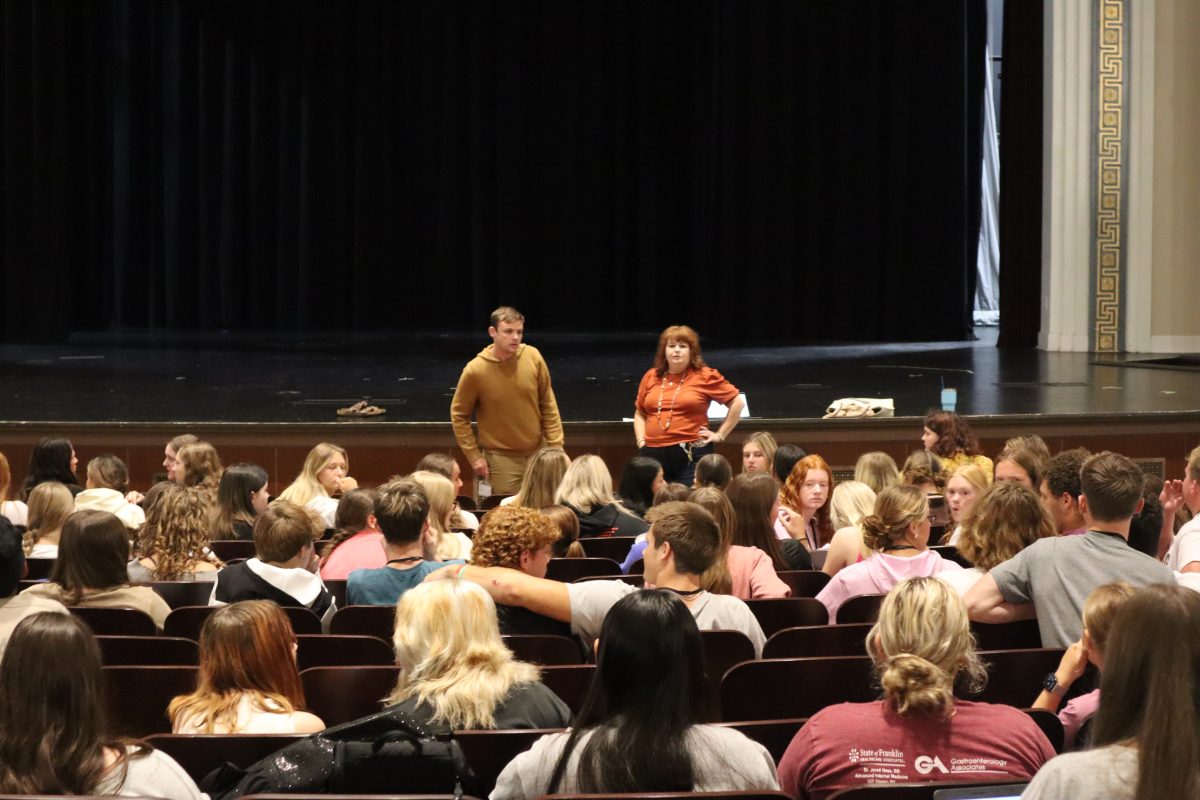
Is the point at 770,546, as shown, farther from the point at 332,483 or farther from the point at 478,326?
the point at 478,326

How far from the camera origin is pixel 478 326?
18.5 meters

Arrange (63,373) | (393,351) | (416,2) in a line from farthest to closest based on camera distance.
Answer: (416,2) < (393,351) < (63,373)

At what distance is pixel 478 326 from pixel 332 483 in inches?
495

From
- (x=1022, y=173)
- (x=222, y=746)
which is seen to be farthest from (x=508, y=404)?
(x=1022, y=173)

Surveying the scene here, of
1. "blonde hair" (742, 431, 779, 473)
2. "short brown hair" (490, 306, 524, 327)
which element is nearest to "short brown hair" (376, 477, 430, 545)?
"blonde hair" (742, 431, 779, 473)

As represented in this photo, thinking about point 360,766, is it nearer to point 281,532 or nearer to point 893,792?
point 893,792

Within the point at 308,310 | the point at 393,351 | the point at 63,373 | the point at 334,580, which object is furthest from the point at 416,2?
the point at 334,580

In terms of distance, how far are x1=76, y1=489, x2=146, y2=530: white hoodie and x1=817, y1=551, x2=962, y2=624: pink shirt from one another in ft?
9.30

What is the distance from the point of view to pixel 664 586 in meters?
3.53

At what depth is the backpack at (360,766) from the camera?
2.55 meters

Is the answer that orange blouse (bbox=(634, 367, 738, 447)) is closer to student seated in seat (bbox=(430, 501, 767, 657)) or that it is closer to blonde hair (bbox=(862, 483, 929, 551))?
blonde hair (bbox=(862, 483, 929, 551))

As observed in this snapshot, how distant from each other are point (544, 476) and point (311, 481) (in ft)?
3.25

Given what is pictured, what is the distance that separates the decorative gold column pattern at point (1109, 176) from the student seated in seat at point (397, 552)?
1139 centimetres

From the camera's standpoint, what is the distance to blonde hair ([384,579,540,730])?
2838mm
